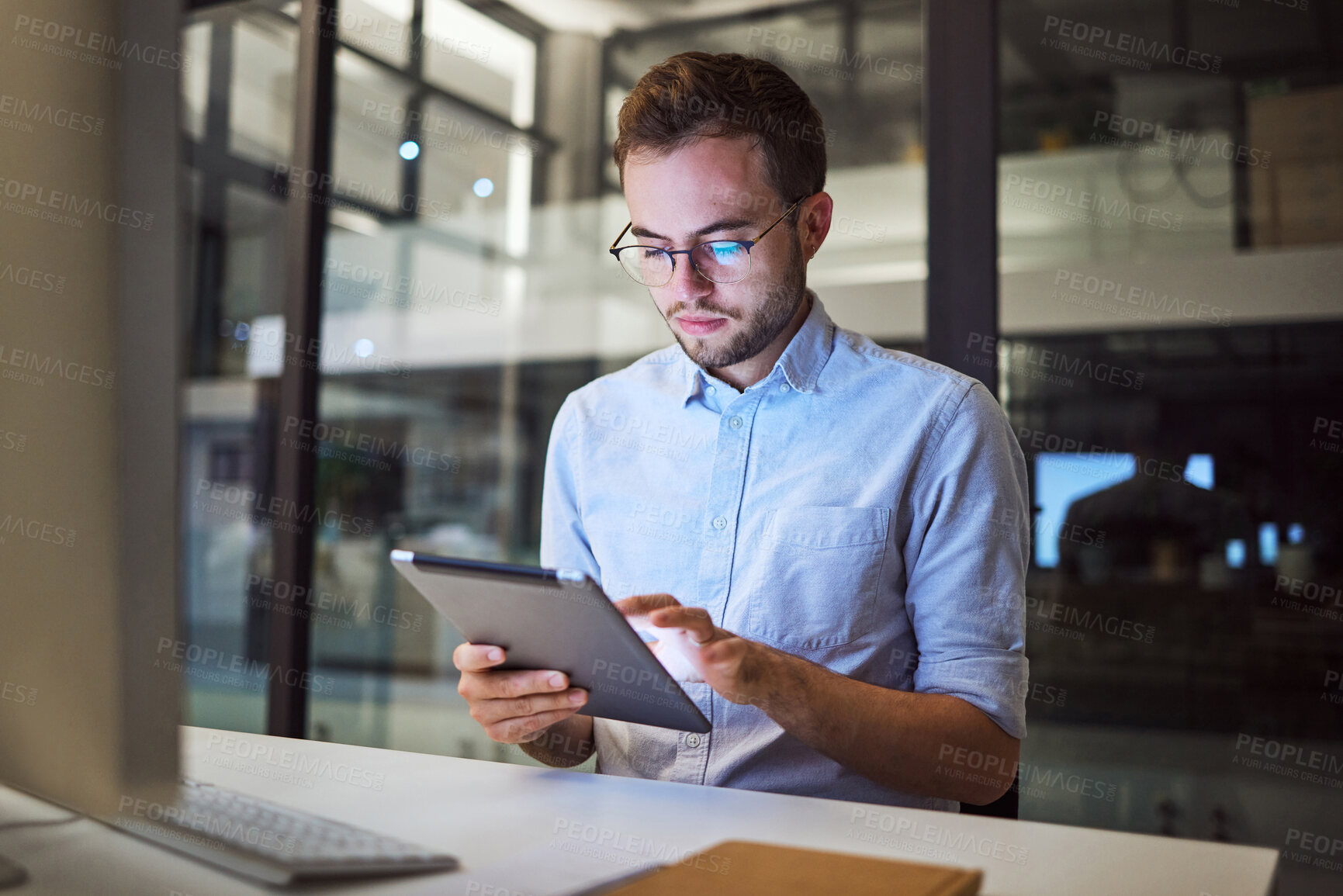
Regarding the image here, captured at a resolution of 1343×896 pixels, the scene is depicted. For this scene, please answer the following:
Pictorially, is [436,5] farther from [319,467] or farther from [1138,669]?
[1138,669]

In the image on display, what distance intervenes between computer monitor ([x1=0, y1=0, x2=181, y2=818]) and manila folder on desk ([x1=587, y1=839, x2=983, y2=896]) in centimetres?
35

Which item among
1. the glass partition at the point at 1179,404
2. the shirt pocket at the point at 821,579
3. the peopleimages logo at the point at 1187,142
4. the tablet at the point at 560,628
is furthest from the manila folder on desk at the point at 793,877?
the peopleimages logo at the point at 1187,142

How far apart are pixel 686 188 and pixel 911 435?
0.48 metres

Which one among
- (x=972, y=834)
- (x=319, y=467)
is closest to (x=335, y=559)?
(x=319, y=467)

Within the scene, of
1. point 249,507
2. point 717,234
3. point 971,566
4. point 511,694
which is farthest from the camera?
point 249,507

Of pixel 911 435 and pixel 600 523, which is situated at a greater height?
pixel 911 435

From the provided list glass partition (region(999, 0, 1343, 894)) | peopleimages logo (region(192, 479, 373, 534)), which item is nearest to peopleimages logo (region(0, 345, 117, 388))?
glass partition (region(999, 0, 1343, 894))

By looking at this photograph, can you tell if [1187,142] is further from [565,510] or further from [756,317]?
[565,510]

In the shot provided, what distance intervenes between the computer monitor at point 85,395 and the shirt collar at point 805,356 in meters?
1.08

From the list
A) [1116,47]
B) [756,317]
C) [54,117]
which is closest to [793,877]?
[54,117]

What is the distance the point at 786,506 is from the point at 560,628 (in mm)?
520

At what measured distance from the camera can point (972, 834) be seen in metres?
0.89

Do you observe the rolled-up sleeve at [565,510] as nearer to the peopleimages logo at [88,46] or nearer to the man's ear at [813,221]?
the man's ear at [813,221]

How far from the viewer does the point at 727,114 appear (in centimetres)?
149
